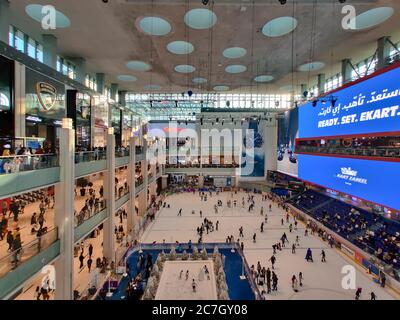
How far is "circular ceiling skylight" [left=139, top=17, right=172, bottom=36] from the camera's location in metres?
15.0

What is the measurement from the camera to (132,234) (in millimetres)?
18484

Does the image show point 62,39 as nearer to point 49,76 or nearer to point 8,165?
point 49,76

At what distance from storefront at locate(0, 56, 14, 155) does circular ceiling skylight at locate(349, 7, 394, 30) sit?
17906mm

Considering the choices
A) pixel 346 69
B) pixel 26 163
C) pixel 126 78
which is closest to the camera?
pixel 26 163

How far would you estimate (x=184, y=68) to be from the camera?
24.1 m

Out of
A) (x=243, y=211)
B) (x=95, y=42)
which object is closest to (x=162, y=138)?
(x=243, y=211)

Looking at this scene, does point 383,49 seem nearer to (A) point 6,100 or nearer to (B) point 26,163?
(B) point 26,163

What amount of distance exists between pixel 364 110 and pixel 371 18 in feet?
17.9

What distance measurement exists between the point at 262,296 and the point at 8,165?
10969 millimetres

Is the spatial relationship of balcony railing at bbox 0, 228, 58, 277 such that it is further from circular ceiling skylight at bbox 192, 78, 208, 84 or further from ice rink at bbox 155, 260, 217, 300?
circular ceiling skylight at bbox 192, 78, 208, 84

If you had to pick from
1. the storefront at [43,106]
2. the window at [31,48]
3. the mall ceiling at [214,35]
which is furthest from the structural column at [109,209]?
the window at [31,48]

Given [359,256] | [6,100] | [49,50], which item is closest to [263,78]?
[359,256]

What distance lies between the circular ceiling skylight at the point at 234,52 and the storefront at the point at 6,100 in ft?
44.8

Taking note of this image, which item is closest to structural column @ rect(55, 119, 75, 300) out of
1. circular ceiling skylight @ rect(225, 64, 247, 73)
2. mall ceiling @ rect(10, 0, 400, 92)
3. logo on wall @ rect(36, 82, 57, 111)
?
logo on wall @ rect(36, 82, 57, 111)
